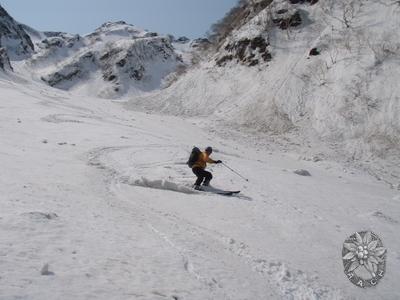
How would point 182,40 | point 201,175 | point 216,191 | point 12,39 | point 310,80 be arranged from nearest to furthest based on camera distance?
point 216,191 < point 201,175 < point 310,80 < point 12,39 < point 182,40

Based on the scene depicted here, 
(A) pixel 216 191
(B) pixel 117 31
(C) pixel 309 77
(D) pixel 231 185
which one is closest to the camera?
(A) pixel 216 191

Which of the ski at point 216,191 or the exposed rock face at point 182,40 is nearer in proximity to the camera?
the ski at point 216,191

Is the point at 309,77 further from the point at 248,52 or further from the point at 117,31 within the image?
the point at 117,31

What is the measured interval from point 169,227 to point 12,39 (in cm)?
13717

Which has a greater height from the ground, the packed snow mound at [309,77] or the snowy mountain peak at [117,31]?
the snowy mountain peak at [117,31]

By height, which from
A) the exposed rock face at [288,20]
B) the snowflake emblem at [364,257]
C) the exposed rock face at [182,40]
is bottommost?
the snowflake emblem at [364,257]

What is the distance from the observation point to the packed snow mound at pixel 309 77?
72.2ft

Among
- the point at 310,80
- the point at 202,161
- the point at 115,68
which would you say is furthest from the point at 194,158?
the point at 115,68

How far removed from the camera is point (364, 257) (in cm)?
803

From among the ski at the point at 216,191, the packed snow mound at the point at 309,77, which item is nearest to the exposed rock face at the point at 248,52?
the packed snow mound at the point at 309,77

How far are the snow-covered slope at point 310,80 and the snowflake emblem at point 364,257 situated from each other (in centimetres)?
856

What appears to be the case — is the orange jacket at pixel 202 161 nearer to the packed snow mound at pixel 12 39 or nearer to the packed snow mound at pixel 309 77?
the packed snow mound at pixel 309 77

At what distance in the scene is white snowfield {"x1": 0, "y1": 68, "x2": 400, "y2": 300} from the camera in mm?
5734

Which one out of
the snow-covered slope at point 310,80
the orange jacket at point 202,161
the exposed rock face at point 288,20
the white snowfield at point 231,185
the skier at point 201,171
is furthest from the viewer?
the exposed rock face at point 288,20
